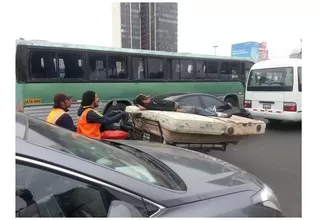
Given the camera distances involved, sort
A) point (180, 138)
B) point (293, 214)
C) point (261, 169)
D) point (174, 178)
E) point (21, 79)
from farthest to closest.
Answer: point (21, 79), point (261, 169), point (180, 138), point (293, 214), point (174, 178)

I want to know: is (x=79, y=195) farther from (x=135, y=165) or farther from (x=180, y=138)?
(x=180, y=138)

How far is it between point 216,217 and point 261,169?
11.3 ft

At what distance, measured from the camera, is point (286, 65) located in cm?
876

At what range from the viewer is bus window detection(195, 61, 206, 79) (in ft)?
36.9

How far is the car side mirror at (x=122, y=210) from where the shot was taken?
146cm

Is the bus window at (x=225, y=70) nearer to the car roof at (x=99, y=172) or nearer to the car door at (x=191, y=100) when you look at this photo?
the car door at (x=191, y=100)

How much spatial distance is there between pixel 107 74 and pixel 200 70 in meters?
4.09

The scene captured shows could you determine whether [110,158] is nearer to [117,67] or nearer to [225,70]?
[117,67]

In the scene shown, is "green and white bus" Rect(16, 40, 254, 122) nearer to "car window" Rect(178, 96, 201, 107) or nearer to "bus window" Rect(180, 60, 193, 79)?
"bus window" Rect(180, 60, 193, 79)

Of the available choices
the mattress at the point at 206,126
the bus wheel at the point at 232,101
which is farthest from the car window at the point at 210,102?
the bus wheel at the point at 232,101

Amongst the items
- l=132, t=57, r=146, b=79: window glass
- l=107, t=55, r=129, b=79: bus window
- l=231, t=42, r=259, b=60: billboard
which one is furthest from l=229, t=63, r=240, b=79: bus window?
l=231, t=42, r=259, b=60: billboard

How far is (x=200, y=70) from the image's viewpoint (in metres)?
11.3

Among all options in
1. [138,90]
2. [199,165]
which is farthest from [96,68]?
[199,165]

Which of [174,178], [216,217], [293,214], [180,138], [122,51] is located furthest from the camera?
[122,51]
